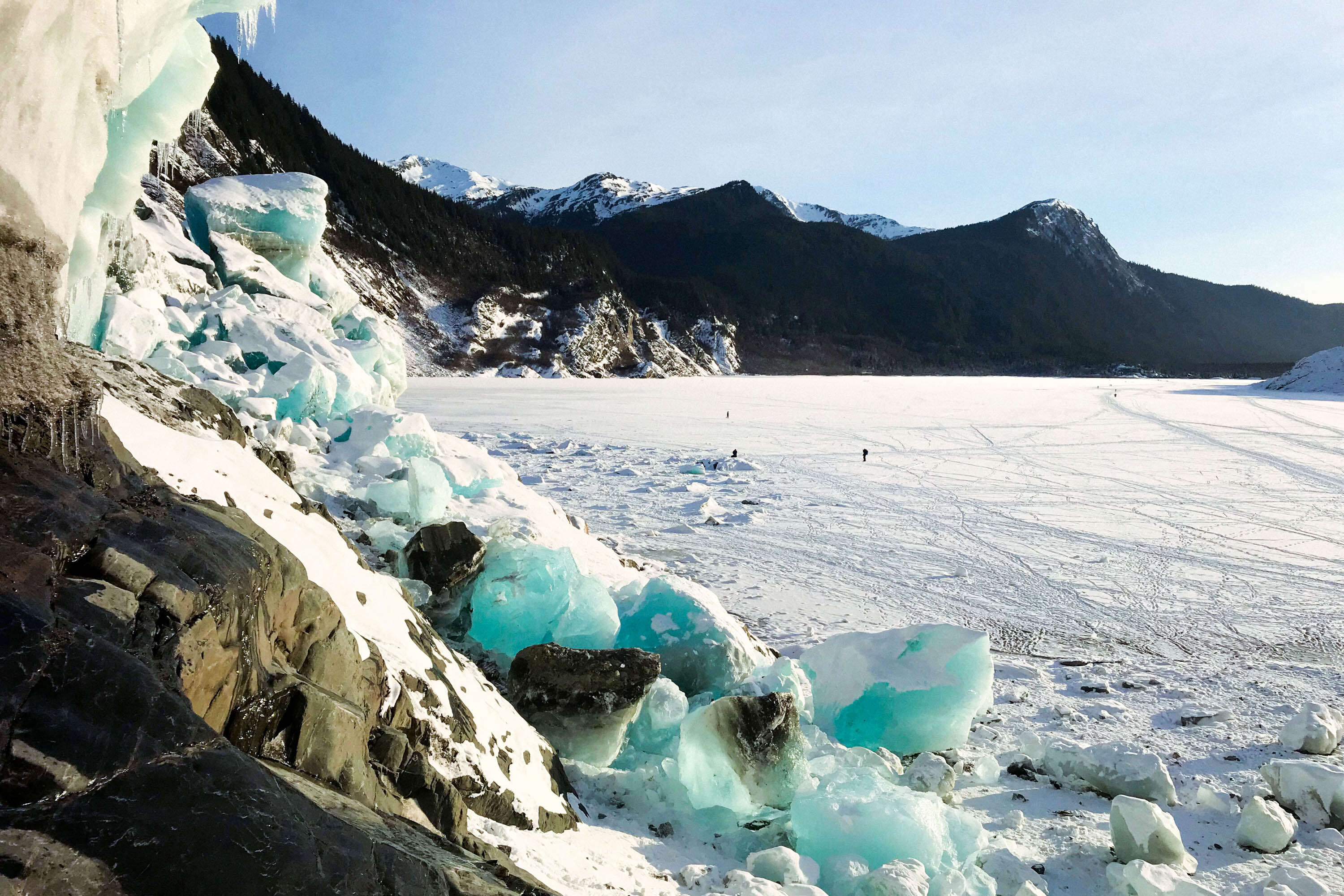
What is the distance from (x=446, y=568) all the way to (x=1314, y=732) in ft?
20.0

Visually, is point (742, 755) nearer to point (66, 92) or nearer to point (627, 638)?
point (627, 638)

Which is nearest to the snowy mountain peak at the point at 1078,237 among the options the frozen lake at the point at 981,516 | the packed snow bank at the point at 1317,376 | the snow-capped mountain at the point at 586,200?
the snow-capped mountain at the point at 586,200

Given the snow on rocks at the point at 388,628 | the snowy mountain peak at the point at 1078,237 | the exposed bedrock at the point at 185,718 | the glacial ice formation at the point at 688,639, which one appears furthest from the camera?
the snowy mountain peak at the point at 1078,237

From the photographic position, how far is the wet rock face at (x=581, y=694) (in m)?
3.97

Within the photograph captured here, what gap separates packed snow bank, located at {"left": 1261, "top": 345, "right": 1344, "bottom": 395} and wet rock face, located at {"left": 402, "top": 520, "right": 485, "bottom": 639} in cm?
5450

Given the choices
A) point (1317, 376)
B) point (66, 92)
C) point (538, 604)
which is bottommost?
point (538, 604)

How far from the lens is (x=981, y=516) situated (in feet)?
39.2

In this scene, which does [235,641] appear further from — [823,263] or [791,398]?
[823,263]

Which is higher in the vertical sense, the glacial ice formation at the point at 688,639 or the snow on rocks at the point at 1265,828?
the glacial ice formation at the point at 688,639

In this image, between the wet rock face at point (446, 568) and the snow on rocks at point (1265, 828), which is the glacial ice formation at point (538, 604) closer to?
the wet rock face at point (446, 568)

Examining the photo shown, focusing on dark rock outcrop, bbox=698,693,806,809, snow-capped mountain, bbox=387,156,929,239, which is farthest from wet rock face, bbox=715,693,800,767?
snow-capped mountain, bbox=387,156,929,239

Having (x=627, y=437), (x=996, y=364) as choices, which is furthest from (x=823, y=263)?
(x=627, y=437)

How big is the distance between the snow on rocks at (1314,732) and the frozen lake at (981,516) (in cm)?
173

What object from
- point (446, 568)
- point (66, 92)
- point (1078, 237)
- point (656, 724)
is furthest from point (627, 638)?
point (1078, 237)
